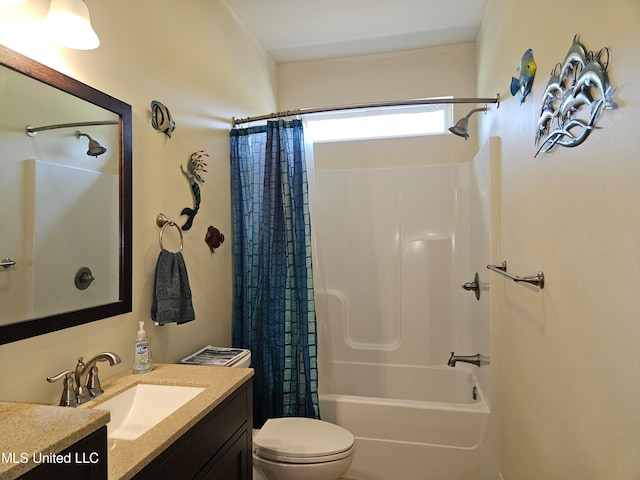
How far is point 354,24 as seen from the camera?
8.61 ft

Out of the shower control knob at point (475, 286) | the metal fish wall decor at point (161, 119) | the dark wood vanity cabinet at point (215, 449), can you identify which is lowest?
the dark wood vanity cabinet at point (215, 449)

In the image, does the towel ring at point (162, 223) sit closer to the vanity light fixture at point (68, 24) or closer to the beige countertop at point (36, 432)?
the vanity light fixture at point (68, 24)

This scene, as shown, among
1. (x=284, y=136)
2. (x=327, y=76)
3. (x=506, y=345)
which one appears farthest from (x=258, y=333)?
(x=327, y=76)

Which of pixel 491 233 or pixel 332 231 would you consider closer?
pixel 491 233

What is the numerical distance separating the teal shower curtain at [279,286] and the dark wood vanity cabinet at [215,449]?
72 centimetres

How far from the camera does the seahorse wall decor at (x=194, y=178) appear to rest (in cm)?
186

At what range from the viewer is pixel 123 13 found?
1.48 metres

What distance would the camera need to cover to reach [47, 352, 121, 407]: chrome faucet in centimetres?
114

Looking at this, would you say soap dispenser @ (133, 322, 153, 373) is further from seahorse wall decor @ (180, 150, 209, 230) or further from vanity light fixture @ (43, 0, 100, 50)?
vanity light fixture @ (43, 0, 100, 50)

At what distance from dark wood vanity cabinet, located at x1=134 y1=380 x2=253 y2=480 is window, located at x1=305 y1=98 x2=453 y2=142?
2.14 m

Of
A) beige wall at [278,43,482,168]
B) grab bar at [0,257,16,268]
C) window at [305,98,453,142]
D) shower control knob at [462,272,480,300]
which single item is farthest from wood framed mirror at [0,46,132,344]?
shower control knob at [462,272,480,300]

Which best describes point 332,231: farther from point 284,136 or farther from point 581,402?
point 581,402

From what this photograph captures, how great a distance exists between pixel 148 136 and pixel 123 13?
1.51 ft

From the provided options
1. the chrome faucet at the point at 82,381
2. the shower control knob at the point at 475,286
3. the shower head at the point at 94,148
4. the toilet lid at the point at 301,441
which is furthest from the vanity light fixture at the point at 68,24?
the shower control knob at the point at 475,286
